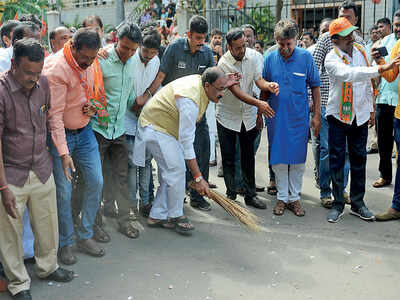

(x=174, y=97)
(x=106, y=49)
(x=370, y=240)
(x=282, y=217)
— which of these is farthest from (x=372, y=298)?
(x=106, y=49)

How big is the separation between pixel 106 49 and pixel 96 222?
5.14ft

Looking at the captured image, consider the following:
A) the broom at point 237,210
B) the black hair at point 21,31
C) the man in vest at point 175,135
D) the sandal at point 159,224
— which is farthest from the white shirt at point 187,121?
the black hair at point 21,31

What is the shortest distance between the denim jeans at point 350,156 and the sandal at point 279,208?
53cm

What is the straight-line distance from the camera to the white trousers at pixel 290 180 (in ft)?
17.3

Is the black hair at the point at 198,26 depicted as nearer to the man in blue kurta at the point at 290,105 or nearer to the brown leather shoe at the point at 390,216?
the man in blue kurta at the point at 290,105

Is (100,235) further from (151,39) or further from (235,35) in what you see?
(235,35)

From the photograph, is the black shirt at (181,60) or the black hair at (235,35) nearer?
the black hair at (235,35)

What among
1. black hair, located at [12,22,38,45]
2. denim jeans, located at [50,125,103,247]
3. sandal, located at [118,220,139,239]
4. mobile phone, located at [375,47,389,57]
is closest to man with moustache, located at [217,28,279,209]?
mobile phone, located at [375,47,389,57]

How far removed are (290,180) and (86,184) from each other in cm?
223

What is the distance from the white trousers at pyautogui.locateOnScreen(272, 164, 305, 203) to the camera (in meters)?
5.29

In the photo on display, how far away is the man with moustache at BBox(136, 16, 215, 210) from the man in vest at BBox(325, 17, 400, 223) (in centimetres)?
130

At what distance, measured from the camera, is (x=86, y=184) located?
4.15m

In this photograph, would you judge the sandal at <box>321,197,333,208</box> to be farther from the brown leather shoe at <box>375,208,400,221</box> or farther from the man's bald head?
the man's bald head

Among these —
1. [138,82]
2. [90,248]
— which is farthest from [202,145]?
[90,248]
